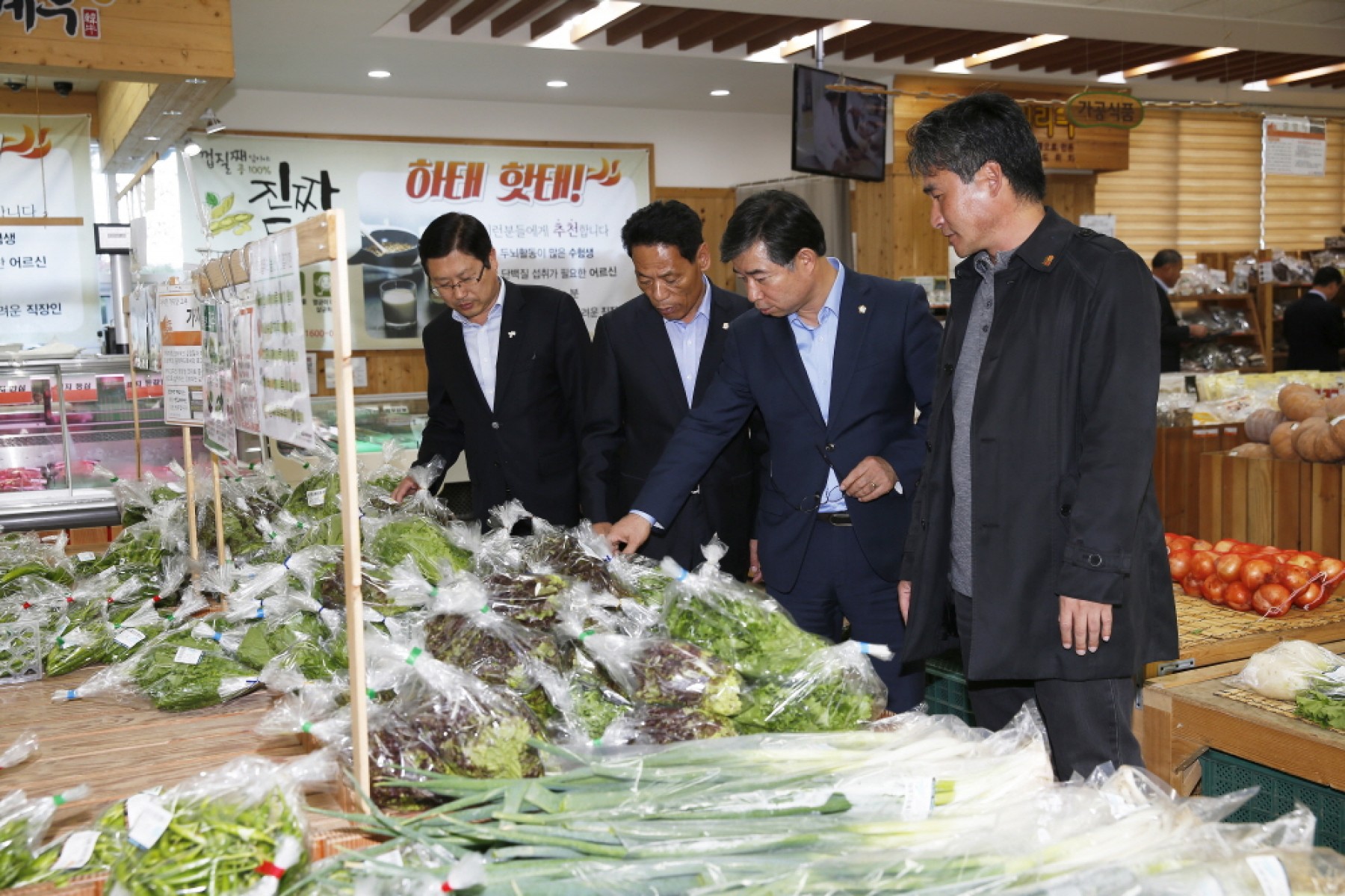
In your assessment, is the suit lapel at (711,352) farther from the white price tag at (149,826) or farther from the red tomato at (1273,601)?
the white price tag at (149,826)

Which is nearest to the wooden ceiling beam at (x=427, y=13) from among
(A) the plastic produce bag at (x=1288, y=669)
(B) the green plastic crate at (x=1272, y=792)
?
(A) the plastic produce bag at (x=1288, y=669)

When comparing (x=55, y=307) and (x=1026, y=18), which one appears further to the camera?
(x=55, y=307)

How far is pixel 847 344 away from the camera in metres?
2.97

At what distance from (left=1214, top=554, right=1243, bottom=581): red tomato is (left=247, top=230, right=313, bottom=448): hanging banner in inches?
121

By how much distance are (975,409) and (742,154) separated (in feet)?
29.3

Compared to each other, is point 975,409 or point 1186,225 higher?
point 1186,225

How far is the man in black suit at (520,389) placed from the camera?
374 centimetres

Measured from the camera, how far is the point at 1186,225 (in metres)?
12.2

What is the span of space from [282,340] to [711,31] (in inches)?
256

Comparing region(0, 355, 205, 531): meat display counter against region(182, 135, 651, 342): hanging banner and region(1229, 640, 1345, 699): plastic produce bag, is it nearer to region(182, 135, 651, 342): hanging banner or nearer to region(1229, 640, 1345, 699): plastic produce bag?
region(182, 135, 651, 342): hanging banner

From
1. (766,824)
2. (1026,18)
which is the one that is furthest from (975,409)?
(1026,18)

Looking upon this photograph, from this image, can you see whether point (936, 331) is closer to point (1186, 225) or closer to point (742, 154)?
point (742, 154)

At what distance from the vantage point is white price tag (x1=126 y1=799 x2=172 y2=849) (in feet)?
A: 4.42

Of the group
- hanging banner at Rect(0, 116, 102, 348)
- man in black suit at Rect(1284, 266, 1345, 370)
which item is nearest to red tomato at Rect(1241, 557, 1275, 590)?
man in black suit at Rect(1284, 266, 1345, 370)
